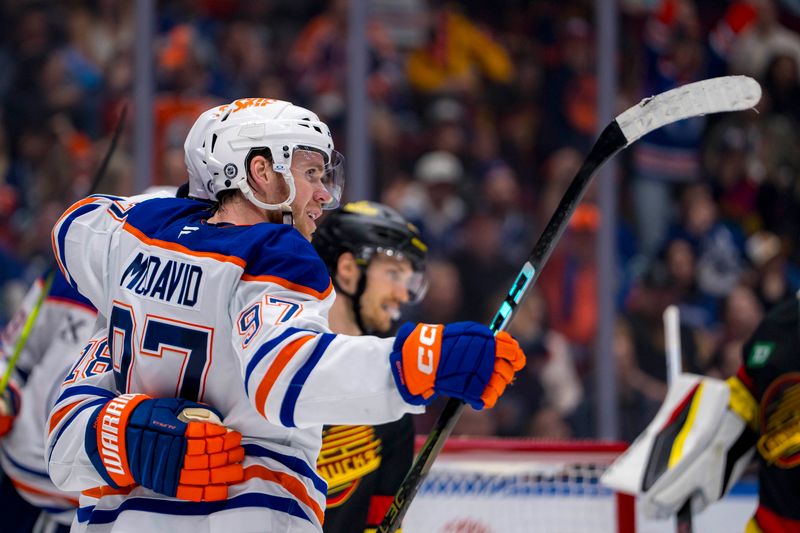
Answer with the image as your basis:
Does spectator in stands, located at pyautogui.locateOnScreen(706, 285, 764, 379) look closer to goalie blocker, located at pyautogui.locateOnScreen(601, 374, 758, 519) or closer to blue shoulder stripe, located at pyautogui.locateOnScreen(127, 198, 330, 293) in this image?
goalie blocker, located at pyautogui.locateOnScreen(601, 374, 758, 519)

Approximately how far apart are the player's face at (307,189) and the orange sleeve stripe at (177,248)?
0.61 ft

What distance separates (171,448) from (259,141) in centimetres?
50

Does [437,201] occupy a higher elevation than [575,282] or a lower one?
higher

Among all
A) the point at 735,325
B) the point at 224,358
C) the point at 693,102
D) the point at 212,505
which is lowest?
the point at 735,325

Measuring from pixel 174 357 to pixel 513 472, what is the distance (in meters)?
1.61

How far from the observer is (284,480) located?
1.76 m

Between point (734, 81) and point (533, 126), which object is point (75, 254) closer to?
point (734, 81)

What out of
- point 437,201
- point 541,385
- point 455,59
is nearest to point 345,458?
point 541,385

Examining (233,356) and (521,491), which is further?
(521,491)

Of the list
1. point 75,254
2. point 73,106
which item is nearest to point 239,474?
point 75,254

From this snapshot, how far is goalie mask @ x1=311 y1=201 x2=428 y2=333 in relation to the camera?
2.57 m

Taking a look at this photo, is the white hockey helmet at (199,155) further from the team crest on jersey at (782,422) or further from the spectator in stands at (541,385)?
the spectator in stands at (541,385)

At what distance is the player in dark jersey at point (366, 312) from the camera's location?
2.42 meters

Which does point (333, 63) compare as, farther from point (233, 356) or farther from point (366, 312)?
point (233, 356)
